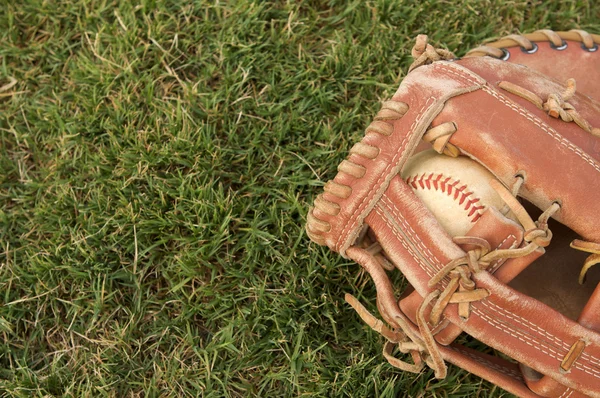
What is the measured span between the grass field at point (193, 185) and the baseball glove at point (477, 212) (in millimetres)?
360

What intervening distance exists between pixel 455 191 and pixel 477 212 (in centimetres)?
10

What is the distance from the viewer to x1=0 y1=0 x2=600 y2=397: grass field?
8.38 feet

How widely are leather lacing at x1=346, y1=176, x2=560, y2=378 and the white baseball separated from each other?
63 millimetres

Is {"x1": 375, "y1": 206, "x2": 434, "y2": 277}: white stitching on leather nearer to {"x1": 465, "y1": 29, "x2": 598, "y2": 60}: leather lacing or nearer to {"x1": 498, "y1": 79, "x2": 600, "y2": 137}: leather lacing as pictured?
{"x1": 498, "y1": 79, "x2": 600, "y2": 137}: leather lacing

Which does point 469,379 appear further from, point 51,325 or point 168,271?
point 51,325

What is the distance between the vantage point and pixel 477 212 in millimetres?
2119

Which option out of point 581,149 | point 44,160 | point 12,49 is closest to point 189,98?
point 44,160

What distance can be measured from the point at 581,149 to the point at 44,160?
7.20 feet

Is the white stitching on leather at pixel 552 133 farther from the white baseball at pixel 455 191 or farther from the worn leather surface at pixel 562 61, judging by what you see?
the worn leather surface at pixel 562 61

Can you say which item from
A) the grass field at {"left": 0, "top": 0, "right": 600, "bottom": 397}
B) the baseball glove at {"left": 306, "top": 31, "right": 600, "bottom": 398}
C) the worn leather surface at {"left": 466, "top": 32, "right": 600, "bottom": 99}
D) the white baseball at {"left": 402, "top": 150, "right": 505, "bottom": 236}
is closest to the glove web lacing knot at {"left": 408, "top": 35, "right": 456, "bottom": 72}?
the baseball glove at {"left": 306, "top": 31, "right": 600, "bottom": 398}

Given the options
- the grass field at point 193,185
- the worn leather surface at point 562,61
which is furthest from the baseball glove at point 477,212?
the grass field at point 193,185

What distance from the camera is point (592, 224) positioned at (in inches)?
81.7

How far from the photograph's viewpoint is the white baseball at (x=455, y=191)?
213 cm

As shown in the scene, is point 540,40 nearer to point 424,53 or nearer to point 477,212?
point 424,53
